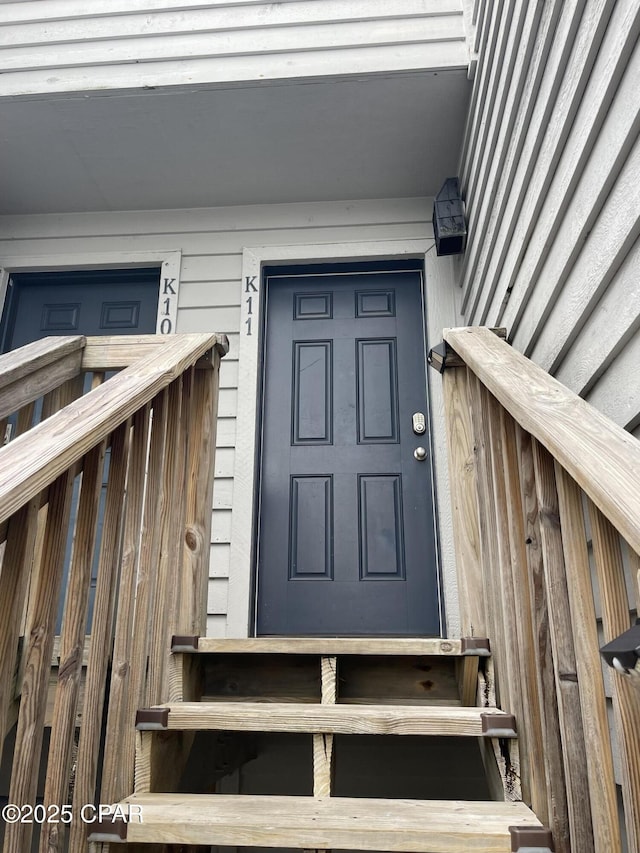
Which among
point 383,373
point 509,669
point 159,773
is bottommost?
point 159,773

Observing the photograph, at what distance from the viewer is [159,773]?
1.43 m

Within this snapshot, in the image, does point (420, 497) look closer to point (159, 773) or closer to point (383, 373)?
point (383, 373)

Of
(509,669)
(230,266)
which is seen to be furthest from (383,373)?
(509,669)

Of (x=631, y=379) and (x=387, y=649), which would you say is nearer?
(x=631, y=379)

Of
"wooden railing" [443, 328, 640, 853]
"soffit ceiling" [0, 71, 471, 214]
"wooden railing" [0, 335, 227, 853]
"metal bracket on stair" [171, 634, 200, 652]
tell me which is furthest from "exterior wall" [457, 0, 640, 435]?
"metal bracket on stair" [171, 634, 200, 652]

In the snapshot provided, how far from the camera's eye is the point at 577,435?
93 cm

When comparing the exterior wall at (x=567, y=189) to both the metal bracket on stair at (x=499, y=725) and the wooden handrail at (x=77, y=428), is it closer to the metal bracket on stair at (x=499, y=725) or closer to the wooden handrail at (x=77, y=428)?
the metal bracket on stair at (x=499, y=725)

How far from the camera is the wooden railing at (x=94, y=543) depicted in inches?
39.3

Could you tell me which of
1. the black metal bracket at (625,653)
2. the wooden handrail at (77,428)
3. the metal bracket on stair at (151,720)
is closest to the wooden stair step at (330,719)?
the metal bracket on stair at (151,720)

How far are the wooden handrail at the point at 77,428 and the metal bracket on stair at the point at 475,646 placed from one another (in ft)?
3.16

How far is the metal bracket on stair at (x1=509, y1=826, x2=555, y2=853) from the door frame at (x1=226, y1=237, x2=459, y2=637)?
1.60 metres

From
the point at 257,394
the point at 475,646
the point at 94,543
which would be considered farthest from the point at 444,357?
the point at 257,394

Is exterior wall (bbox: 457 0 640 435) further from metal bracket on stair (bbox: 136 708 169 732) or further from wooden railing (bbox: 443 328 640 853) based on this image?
metal bracket on stair (bbox: 136 708 169 732)

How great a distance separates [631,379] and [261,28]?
7.90ft
